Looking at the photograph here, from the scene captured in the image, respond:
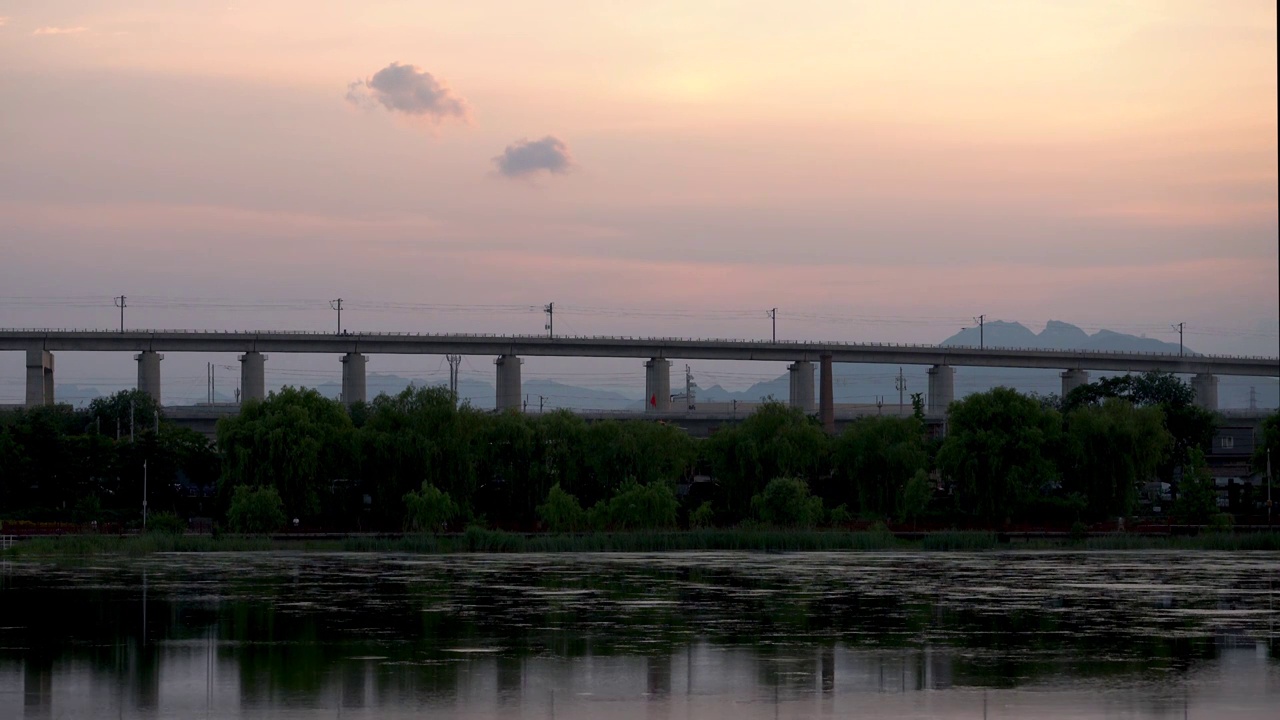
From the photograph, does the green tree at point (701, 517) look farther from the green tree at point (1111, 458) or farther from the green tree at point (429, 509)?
the green tree at point (1111, 458)

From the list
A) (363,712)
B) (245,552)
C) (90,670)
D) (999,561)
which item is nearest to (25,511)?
(245,552)

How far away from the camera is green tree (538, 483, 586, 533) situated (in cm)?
7119

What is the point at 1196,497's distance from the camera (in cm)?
7675

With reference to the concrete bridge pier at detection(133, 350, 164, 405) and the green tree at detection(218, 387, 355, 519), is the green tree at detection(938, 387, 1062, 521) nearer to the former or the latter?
the green tree at detection(218, 387, 355, 519)

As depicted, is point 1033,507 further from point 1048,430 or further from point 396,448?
point 396,448

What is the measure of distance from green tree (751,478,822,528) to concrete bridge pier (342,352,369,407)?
68.3 m

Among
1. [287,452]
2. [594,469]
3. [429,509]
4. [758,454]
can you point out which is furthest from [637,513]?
[287,452]

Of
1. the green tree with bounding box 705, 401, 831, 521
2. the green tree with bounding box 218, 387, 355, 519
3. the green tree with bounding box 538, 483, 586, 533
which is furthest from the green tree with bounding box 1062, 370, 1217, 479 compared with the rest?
the green tree with bounding box 218, 387, 355, 519

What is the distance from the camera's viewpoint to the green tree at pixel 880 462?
257 ft

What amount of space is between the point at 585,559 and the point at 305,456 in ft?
64.1

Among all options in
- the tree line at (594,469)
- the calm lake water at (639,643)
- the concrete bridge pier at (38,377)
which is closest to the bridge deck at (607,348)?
the concrete bridge pier at (38,377)

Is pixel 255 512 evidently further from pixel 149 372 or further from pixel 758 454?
pixel 149 372

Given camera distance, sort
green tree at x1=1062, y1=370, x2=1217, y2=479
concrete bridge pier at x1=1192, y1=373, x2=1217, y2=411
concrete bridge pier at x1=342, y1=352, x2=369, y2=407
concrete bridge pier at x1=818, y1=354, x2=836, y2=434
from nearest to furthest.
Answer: green tree at x1=1062, y1=370, x2=1217, y2=479, concrete bridge pier at x1=818, y1=354, x2=836, y2=434, concrete bridge pier at x1=342, y1=352, x2=369, y2=407, concrete bridge pier at x1=1192, y1=373, x2=1217, y2=411

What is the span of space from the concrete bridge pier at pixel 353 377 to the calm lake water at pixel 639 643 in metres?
85.8
